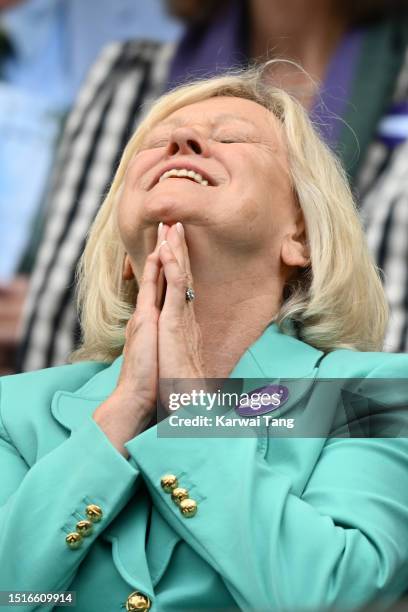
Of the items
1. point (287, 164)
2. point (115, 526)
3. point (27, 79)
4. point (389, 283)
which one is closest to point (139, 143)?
point (287, 164)

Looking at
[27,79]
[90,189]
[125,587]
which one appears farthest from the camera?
[27,79]

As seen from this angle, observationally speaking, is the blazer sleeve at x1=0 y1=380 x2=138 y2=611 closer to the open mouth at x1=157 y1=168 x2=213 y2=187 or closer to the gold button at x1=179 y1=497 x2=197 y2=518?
the gold button at x1=179 y1=497 x2=197 y2=518

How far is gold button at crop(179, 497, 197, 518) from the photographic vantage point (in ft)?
5.57

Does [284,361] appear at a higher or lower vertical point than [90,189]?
lower

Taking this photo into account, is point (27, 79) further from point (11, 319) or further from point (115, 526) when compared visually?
point (115, 526)

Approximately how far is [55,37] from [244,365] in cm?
246

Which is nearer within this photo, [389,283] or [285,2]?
[389,283]

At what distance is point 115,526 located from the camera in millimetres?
1784

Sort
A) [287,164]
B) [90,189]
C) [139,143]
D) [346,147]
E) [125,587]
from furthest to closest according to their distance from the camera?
[90,189] → [346,147] → [139,143] → [287,164] → [125,587]

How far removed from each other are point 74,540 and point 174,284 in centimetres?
50

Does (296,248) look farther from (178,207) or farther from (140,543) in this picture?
(140,543)

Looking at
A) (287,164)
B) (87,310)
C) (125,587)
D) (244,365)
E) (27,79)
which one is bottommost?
(125,587)

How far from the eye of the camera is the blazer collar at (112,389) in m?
1.73

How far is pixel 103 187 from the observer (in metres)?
3.64
